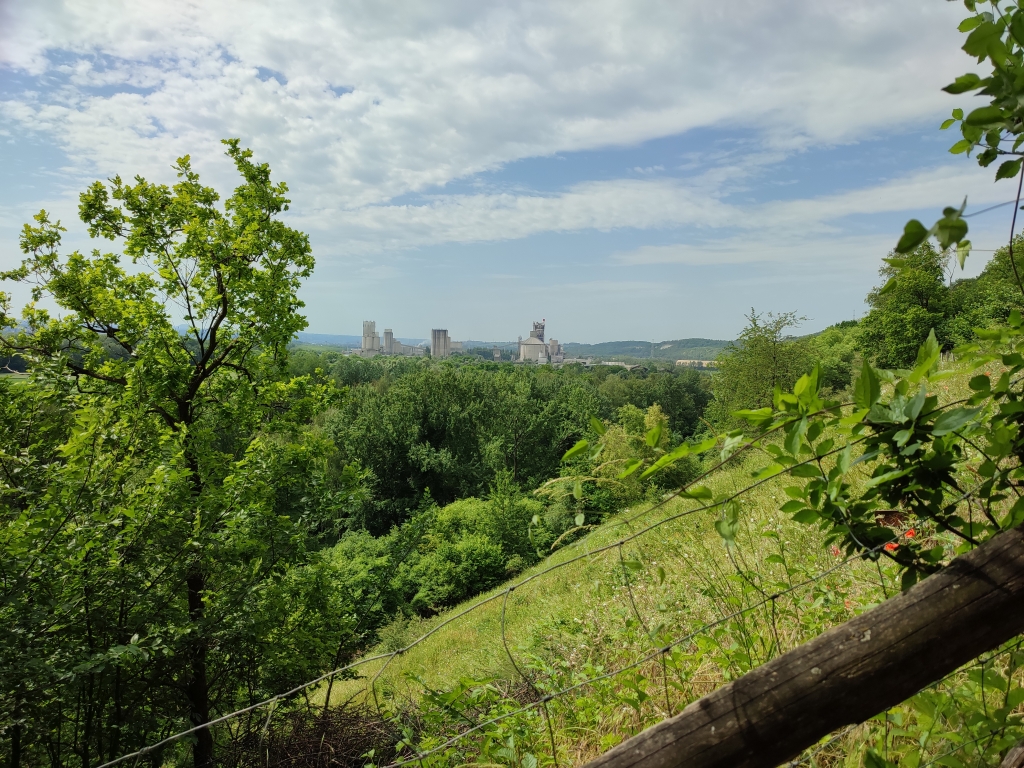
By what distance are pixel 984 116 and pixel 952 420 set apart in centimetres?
53

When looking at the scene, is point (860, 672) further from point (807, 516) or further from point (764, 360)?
point (764, 360)

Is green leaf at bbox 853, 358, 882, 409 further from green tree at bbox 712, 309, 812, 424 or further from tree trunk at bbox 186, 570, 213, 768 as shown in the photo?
green tree at bbox 712, 309, 812, 424

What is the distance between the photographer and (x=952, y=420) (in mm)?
1042

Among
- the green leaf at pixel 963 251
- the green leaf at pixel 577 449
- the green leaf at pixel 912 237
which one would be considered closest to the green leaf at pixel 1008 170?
the green leaf at pixel 963 251

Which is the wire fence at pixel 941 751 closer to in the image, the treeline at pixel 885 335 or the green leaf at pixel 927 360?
the green leaf at pixel 927 360

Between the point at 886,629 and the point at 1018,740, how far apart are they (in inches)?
30.6

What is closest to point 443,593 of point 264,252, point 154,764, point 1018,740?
point 264,252

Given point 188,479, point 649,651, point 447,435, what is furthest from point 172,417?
point 447,435

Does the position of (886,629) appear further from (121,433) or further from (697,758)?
(121,433)

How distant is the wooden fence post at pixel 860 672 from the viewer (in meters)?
1.01

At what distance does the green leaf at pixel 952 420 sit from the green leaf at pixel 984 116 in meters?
0.51

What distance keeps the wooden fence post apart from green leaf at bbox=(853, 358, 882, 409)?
0.32 metres

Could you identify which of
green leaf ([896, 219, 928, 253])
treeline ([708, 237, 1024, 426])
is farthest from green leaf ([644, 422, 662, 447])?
treeline ([708, 237, 1024, 426])

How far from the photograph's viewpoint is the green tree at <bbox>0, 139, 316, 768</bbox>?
4680 mm
